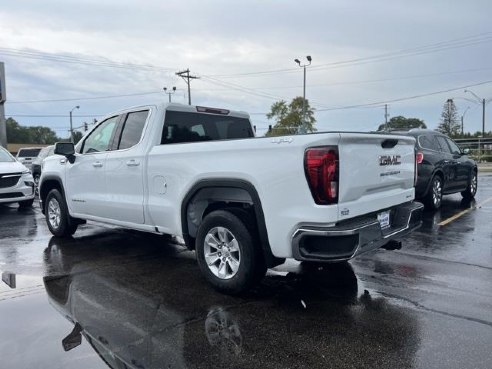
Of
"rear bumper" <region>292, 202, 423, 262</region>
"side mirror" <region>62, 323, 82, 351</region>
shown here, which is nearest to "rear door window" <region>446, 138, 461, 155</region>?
"rear bumper" <region>292, 202, 423, 262</region>

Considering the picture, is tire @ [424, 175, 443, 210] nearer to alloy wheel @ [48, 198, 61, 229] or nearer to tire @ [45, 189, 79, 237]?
tire @ [45, 189, 79, 237]

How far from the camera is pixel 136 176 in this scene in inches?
223

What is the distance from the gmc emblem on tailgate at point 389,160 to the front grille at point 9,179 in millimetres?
9714

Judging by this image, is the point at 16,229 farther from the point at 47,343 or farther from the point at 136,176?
the point at 47,343

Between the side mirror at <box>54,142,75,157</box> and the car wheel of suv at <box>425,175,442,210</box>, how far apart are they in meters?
7.07

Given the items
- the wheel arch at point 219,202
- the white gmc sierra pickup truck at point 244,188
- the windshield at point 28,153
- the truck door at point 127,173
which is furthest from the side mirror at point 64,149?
the windshield at point 28,153

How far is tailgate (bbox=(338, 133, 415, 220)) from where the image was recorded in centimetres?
400

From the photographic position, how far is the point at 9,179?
1126cm

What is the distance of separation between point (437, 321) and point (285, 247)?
145 cm

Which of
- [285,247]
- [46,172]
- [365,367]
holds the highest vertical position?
[46,172]

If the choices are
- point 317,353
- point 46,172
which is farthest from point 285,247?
point 46,172

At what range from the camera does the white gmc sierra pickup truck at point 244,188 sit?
12.8ft

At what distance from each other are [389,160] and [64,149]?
4763 mm

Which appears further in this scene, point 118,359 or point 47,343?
point 47,343
